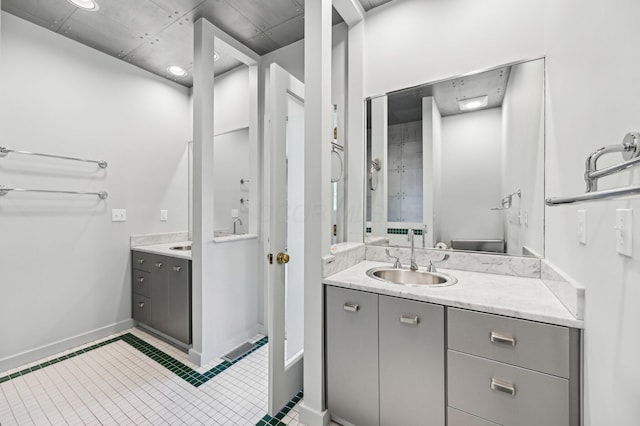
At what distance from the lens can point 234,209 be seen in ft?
9.23

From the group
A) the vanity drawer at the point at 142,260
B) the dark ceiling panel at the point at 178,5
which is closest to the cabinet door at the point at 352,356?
the vanity drawer at the point at 142,260

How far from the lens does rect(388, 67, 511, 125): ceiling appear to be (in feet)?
5.49

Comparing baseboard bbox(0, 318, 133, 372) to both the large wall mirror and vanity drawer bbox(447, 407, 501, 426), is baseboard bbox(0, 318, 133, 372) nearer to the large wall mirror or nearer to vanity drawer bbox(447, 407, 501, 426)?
the large wall mirror

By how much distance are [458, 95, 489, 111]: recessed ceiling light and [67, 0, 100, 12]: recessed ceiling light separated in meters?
2.72

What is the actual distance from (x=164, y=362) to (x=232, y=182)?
1.67m

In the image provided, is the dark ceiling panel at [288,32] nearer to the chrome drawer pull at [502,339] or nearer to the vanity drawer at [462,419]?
the chrome drawer pull at [502,339]

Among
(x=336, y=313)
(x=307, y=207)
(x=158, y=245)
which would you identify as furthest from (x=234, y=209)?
(x=336, y=313)

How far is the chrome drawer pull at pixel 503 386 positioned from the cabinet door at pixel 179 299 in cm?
213

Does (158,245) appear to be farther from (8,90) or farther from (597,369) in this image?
(597,369)

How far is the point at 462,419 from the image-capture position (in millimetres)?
1159


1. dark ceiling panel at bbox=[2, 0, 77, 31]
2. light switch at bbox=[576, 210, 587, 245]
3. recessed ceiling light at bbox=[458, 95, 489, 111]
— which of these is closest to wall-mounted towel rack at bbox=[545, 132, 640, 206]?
light switch at bbox=[576, 210, 587, 245]

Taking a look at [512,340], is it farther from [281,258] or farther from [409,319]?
[281,258]

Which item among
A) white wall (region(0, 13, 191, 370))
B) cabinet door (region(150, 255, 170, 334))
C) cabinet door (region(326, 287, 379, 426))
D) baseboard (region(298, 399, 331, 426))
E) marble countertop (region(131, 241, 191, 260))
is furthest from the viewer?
cabinet door (region(150, 255, 170, 334))

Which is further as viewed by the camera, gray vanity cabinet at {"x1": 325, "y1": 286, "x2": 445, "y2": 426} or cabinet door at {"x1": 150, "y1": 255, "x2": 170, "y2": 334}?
cabinet door at {"x1": 150, "y1": 255, "x2": 170, "y2": 334}
